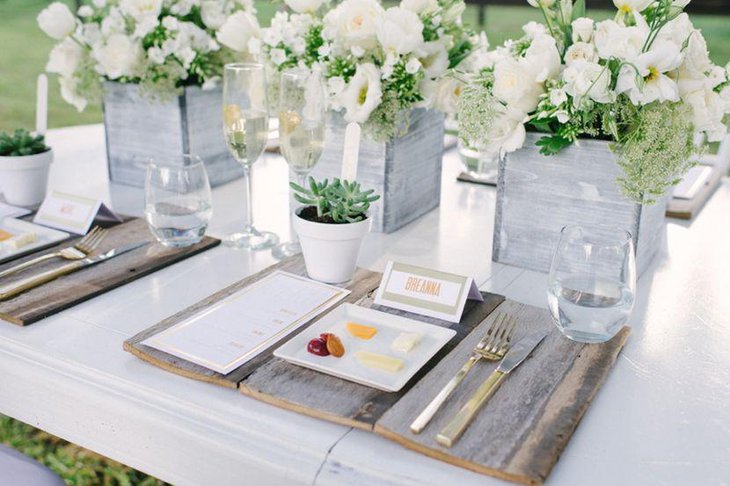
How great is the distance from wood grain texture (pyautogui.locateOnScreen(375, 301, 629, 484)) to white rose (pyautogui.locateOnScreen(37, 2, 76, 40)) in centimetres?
107

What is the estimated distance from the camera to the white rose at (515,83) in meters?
1.10

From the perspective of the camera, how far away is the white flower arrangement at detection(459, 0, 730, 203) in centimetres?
104

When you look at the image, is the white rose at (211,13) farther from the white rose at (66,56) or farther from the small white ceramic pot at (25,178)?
the small white ceramic pot at (25,178)

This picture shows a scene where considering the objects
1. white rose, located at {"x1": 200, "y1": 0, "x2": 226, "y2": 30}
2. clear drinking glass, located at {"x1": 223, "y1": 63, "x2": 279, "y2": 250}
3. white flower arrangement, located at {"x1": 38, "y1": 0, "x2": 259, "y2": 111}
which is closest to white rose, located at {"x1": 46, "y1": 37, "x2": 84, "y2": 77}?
white flower arrangement, located at {"x1": 38, "y1": 0, "x2": 259, "y2": 111}

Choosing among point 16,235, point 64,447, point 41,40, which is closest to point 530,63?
point 16,235

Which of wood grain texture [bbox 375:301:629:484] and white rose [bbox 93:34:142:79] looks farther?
white rose [bbox 93:34:142:79]

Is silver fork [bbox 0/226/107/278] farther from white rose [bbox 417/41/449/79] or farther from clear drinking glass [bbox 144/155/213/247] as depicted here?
white rose [bbox 417/41/449/79]

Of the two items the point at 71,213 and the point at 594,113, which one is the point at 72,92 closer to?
the point at 71,213

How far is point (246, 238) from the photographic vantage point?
135 centimetres

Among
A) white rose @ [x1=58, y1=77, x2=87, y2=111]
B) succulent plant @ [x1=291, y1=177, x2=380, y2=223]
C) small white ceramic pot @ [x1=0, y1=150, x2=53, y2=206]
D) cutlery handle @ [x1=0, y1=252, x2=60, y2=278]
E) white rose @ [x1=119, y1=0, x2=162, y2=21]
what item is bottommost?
cutlery handle @ [x1=0, y1=252, x2=60, y2=278]

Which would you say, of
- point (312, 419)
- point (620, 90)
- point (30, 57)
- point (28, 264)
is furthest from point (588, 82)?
point (30, 57)

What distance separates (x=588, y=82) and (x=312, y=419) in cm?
57

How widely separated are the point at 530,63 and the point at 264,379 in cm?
57

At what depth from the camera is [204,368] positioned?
885 mm
